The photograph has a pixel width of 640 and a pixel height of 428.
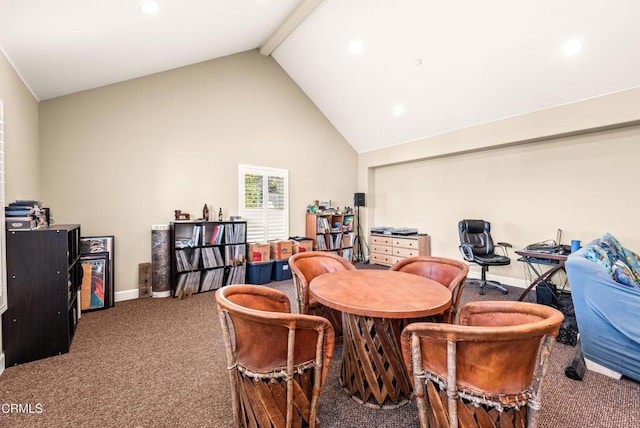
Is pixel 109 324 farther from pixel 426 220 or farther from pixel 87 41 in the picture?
pixel 426 220

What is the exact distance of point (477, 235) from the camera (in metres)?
4.84

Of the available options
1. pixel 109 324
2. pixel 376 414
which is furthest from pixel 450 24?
pixel 109 324

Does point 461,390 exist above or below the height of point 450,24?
below

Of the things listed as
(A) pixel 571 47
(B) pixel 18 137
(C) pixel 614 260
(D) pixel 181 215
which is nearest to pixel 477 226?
(C) pixel 614 260

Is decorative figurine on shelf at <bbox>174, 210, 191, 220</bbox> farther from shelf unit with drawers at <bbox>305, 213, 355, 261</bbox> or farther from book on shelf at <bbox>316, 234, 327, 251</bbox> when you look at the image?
book on shelf at <bbox>316, 234, 327, 251</bbox>

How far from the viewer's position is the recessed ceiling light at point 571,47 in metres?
3.28

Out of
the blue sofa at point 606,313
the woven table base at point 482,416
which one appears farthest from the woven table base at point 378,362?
the blue sofa at point 606,313

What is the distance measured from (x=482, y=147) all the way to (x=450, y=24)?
201cm

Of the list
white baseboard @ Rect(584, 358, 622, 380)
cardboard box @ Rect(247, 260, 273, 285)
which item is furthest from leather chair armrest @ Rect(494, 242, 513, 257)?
cardboard box @ Rect(247, 260, 273, 285)

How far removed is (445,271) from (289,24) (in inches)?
169

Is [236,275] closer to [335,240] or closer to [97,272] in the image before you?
[97,272]

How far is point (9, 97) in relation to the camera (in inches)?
98.0

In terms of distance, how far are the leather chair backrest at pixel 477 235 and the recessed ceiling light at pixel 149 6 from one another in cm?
480

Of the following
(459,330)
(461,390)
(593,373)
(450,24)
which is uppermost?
(450,24)
